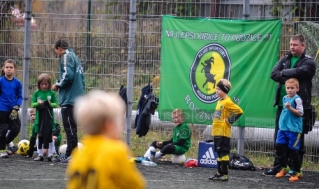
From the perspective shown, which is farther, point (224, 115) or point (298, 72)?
point (298, 72)

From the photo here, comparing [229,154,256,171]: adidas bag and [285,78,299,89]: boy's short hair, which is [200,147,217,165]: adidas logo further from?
[285,78,299,89]: boy's short hair

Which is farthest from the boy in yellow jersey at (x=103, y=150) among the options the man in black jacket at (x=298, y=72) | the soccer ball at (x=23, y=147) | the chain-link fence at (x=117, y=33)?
the soccer ball at (x=23, y=147)

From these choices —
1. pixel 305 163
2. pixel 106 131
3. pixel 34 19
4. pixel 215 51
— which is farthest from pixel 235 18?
pixel 106 131

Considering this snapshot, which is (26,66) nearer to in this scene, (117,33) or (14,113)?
(14,113)

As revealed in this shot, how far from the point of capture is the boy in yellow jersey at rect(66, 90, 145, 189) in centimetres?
417

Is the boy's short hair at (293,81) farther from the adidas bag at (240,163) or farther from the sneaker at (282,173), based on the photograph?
the adidas bag at (240,163)

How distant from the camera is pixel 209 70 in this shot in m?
12.5

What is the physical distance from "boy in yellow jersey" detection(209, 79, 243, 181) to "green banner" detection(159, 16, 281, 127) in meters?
1.80

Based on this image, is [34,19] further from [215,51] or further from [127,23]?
[215,51]

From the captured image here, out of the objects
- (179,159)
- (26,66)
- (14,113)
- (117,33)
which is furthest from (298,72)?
(26,66)

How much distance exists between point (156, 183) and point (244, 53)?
3.27 metres

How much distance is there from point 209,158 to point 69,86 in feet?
8.47

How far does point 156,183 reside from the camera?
10047 mm

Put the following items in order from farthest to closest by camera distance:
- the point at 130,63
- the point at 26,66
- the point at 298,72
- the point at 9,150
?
the point at 26,66, the point at 9,150, the point at 130,63, the point at 298,72
